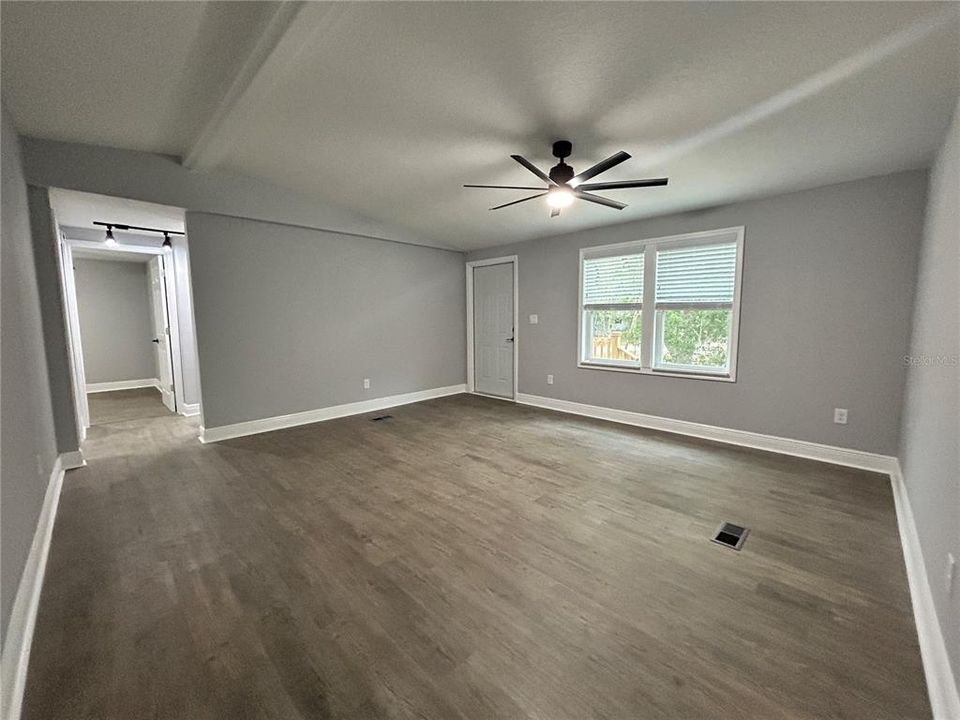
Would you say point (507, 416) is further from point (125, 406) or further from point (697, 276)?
point (125, 406)

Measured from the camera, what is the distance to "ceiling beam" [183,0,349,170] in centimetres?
175

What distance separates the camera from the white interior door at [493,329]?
5809 mm

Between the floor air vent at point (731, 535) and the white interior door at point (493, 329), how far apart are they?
12.2ft

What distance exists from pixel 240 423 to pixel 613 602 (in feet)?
13.5

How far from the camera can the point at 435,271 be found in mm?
5922

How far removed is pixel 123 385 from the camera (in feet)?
22.9

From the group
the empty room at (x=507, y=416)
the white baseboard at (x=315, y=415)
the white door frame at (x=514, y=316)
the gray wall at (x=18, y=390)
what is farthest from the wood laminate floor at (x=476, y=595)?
the white door frame at (x=514, y=316)

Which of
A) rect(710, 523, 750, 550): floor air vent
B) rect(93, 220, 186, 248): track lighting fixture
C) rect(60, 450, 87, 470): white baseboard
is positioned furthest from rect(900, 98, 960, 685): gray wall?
rect(93, 220, 186, 248): track lighting fixture

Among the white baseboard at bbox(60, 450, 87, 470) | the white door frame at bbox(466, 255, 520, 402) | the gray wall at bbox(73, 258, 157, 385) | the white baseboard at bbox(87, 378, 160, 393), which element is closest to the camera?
the white baseboard at bbox(60, 450, 87, 470)

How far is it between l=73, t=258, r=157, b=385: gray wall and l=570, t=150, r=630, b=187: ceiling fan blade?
797 centimetres

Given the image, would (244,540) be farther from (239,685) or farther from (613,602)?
(613,602)

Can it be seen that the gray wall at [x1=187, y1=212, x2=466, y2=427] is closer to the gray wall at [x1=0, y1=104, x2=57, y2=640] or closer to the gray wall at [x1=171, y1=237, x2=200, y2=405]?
the gray wall at [x1=0, y1=104, x2=57, y2=640]

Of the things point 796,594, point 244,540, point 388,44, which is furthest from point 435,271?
point 796,594

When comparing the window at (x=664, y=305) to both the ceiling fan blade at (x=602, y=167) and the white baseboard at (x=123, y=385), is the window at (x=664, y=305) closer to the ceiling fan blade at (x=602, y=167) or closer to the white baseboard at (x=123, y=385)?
the ceiling fan blade at (x=602, y=167)
